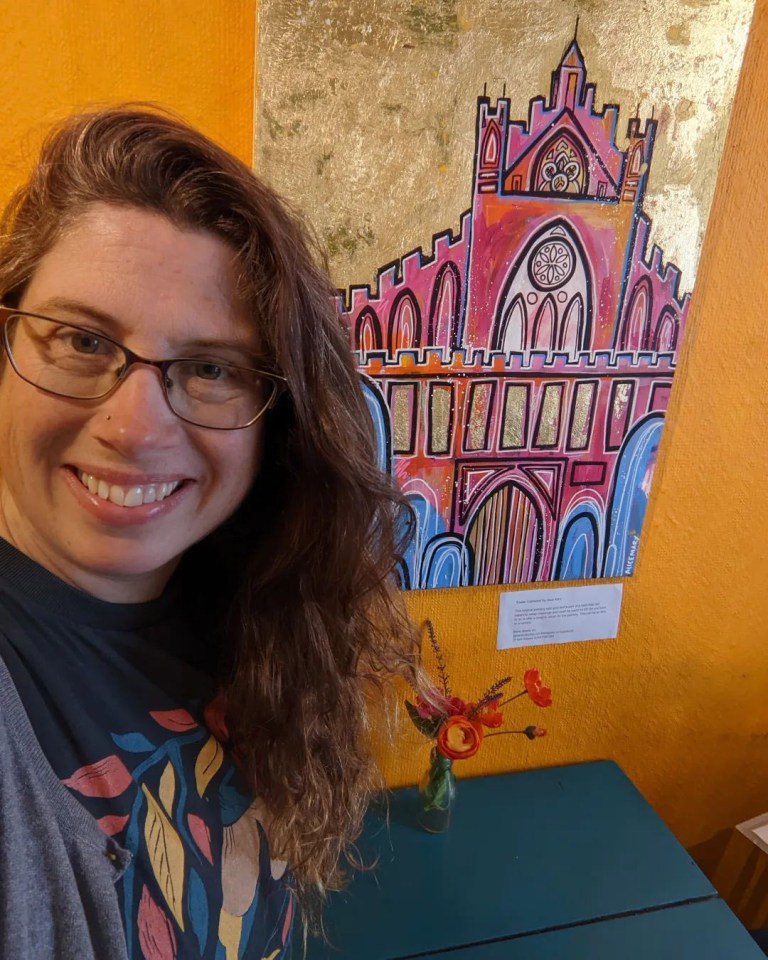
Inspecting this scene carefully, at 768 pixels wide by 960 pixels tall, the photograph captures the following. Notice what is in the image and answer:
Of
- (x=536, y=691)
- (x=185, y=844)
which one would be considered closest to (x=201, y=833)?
(x=185, y=844)

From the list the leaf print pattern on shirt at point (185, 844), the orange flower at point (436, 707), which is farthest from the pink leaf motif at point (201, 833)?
the orange flower at point (436, 707)

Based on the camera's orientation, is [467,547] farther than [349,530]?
Yes

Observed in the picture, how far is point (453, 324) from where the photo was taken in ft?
3.48

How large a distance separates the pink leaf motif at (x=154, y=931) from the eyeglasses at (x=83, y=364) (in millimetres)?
437

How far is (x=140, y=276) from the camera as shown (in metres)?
0.56

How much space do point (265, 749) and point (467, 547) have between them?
1.82ft

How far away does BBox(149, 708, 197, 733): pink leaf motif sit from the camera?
66 centimetres

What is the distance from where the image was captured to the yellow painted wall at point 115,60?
0.86 meters

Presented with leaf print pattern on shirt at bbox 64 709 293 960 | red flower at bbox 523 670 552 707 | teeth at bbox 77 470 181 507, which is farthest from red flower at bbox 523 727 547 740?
teeth at bbox 77 470 181 507

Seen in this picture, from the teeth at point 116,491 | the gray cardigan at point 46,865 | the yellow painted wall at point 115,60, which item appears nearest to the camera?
the gray cardigan at point 46,865

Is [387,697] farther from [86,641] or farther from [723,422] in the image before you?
[723,422]

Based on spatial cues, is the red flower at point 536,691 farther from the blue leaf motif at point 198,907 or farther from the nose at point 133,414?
the nose at point 133,414

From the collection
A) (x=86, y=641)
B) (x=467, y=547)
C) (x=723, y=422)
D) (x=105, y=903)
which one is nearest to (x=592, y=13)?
(x=723, y=422)

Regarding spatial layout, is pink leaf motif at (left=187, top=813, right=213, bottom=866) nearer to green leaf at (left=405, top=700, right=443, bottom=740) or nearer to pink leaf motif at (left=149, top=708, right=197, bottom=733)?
pink leaf motif at (left=149, top=708, right=197, bottom=733)
